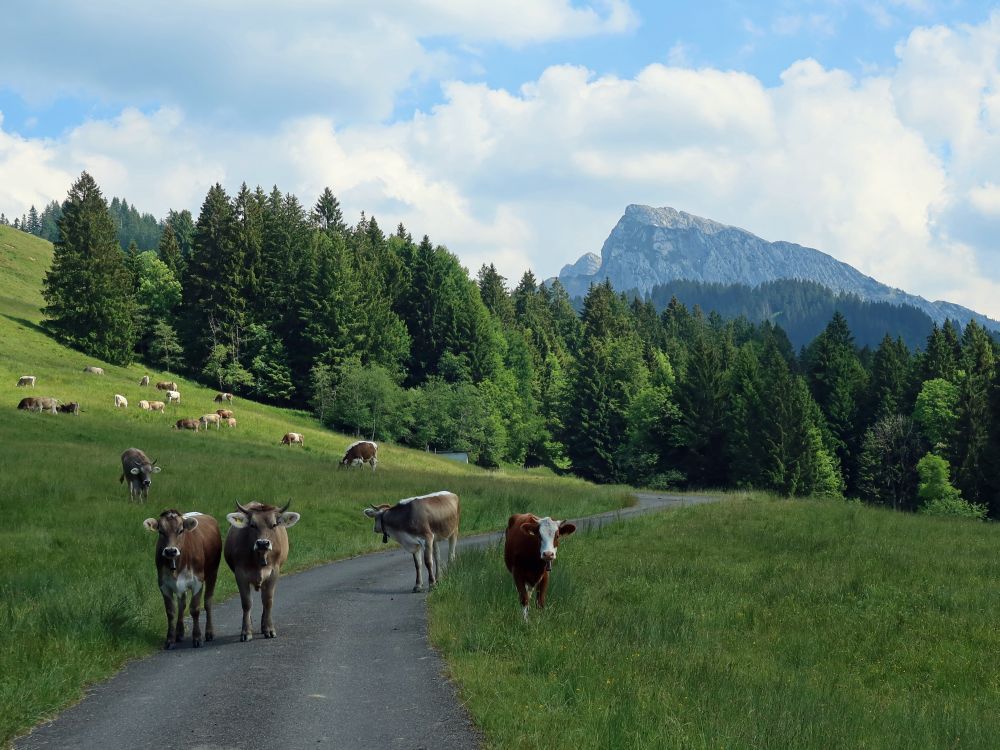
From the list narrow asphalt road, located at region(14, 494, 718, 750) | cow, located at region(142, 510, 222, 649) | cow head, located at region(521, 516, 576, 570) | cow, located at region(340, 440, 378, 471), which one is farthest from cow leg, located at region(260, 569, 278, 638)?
cow, located at region(340, 440, 378, 471)

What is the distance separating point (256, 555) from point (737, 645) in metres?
7.90

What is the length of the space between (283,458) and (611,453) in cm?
5388

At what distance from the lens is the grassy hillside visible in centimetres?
946

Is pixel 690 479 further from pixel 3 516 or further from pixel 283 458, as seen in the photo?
pixel 3 516

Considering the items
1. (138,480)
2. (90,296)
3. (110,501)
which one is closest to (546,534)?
(110,501)

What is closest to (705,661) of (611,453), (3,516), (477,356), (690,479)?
(3,516)

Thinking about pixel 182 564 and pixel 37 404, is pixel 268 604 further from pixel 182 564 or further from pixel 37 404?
pixel 37 404

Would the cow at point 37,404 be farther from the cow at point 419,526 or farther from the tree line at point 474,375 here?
the cow at point 419,526

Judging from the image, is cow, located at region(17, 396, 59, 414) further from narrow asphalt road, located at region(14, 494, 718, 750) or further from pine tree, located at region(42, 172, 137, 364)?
narrow asphalt road, located at region(14, 494, 718, 750)

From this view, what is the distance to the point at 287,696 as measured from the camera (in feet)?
34.5

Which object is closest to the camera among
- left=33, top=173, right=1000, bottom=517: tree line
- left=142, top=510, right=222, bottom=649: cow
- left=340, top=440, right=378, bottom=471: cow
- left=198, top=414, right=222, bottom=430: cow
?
left=142, top=510, right=222, bottom=649: cow

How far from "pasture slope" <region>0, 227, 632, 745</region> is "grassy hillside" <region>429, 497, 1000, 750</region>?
196 inches

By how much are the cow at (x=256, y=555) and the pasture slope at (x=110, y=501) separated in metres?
1.55

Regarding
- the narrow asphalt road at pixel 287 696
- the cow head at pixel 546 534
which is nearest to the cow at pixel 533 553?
the cow head at pixel 546 534
